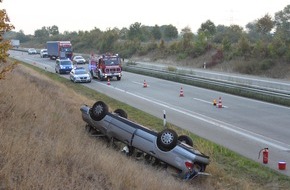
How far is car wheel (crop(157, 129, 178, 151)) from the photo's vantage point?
980 centimetres

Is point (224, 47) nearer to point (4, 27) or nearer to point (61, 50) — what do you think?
point (61, 50)

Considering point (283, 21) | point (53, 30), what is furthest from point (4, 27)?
point (53, 30)

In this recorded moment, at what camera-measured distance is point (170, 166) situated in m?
9.93

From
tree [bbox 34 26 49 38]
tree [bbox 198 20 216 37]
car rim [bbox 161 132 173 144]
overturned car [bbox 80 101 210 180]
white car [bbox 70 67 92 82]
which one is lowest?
white car [bbox 70 67 92 82]

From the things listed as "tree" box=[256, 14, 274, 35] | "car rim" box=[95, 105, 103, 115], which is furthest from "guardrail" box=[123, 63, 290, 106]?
"tree" box=[256, 14, 274, 35]

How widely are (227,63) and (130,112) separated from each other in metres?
32.7

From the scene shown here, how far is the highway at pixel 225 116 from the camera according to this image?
547 inches

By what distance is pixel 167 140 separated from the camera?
9.87 meters

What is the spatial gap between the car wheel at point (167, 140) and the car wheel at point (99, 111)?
3081mm

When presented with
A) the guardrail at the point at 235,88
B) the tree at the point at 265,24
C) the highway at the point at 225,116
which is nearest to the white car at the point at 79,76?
the highway at the point at 225,116

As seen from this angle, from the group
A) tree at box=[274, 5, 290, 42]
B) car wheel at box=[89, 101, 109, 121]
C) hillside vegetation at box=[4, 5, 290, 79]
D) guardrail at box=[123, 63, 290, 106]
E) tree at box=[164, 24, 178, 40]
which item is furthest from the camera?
tree at box=[164, 24, 178, 40]

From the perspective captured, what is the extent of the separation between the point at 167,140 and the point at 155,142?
0.49 metres

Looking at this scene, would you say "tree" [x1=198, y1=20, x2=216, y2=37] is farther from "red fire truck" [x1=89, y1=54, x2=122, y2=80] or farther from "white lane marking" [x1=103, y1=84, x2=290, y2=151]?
"white lane marking" [x1=103, y1=84, x2=290, y2=151]

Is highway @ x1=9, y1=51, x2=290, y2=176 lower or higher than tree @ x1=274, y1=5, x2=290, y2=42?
lower
